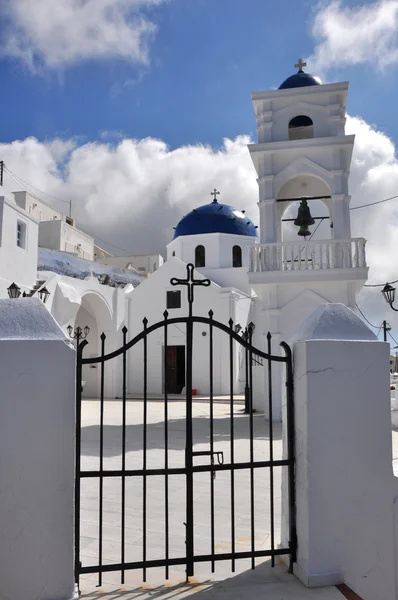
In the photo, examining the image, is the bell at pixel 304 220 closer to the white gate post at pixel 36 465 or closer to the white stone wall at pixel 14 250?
the white gate post at pixel 36 465

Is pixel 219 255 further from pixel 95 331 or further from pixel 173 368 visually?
pixel 95 331

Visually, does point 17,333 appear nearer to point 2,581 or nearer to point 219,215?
point 2,581

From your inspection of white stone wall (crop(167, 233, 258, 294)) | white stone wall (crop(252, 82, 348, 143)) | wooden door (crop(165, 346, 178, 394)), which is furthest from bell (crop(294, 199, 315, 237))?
white stone wall (crop(167, 233, 258, 294))

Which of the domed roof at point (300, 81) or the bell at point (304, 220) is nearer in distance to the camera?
the bell at point (304, 220)

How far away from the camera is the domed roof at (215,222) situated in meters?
27.3

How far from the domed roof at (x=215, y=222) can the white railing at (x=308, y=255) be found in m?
15.8

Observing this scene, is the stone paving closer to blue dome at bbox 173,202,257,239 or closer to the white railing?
the white railing

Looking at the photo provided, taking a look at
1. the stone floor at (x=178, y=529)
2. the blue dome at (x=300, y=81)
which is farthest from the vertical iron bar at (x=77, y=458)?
the blue dome at (x=300, y=81)

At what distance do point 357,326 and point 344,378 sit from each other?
0.42 m

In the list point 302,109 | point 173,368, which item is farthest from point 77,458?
point 173,368

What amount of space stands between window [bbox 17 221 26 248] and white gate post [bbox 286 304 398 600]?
14617 millimetres

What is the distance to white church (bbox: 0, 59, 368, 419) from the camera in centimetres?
1134

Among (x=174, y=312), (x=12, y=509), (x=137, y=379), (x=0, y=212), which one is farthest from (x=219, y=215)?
(x=12, y=509)

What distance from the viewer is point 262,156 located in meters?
11.9
